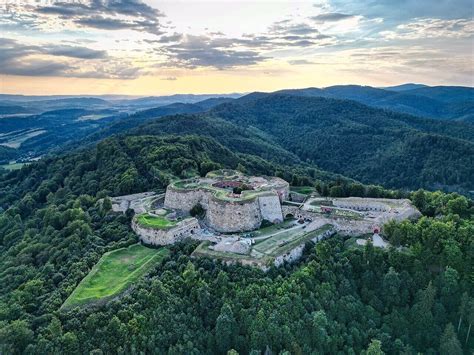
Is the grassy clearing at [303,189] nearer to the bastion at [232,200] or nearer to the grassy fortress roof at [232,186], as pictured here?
the grassy fortress roof at [232,186]

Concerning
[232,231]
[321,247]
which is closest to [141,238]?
[232,231]

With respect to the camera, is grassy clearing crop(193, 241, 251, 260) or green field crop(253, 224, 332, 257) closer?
grassy clearing crop(193, 241, 251, 260)

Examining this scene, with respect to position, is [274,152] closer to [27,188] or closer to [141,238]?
[27,188]

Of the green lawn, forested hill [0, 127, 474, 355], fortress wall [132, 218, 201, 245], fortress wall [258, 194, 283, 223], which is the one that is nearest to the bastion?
fortress wall [258, 194, 283, 223]

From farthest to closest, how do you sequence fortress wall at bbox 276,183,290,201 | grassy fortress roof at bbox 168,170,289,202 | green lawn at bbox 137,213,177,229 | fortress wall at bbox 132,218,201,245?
fortress wall at bbox 276,183,290,201 < grassy fortress roof at bbox 168,170,289,202 < green lawn at bbox 137,213,177,229 < fortress wall at bbox 132,218,201,245

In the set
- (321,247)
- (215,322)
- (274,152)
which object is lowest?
(274,152)

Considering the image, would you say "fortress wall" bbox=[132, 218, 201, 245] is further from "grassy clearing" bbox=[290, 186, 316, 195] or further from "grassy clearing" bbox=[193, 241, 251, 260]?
"grassy clearing" bbox=[290, 186, 316, 195]

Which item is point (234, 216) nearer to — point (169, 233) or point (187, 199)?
point (169, 233)
